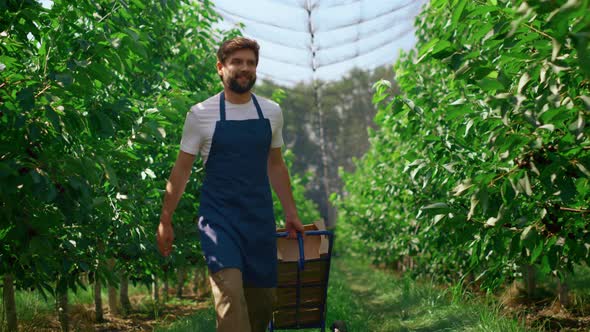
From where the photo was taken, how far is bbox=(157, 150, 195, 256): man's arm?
3443 millimetres

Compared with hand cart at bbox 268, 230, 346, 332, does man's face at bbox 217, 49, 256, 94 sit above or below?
above

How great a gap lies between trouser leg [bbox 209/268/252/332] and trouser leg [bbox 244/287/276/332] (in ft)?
1.40

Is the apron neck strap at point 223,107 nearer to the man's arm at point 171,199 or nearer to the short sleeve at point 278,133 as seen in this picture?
the short sleeve at point 278,133

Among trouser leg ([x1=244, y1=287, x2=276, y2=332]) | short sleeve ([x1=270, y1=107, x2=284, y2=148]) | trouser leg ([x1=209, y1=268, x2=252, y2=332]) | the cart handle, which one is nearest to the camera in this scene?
trouser leg ([x1=209, y1=268, x2=252, y2=332])

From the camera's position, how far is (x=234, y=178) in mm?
3479

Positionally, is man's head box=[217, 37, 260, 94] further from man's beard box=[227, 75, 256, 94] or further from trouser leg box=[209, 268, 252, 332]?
trouser leg box=[209, 268, 252, 332]

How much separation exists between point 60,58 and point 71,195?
935 millimetres

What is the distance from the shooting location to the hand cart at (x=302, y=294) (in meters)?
4.27

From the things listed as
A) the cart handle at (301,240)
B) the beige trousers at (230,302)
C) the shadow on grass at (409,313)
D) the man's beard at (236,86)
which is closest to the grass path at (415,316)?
the shadow on grass at (409,313)

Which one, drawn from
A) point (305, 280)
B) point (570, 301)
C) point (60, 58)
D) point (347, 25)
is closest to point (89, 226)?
point (60, 58)

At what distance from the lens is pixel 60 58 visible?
3346 mm

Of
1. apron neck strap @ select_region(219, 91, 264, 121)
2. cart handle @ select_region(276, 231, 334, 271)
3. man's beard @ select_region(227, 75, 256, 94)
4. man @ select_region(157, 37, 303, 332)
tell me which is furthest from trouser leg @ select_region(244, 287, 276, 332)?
man's beard @ select_region(227, 75, 256, 94)

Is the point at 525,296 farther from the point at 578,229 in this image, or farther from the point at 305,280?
the point at 578,229

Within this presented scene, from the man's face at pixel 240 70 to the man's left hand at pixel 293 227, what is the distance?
0.92 metres
